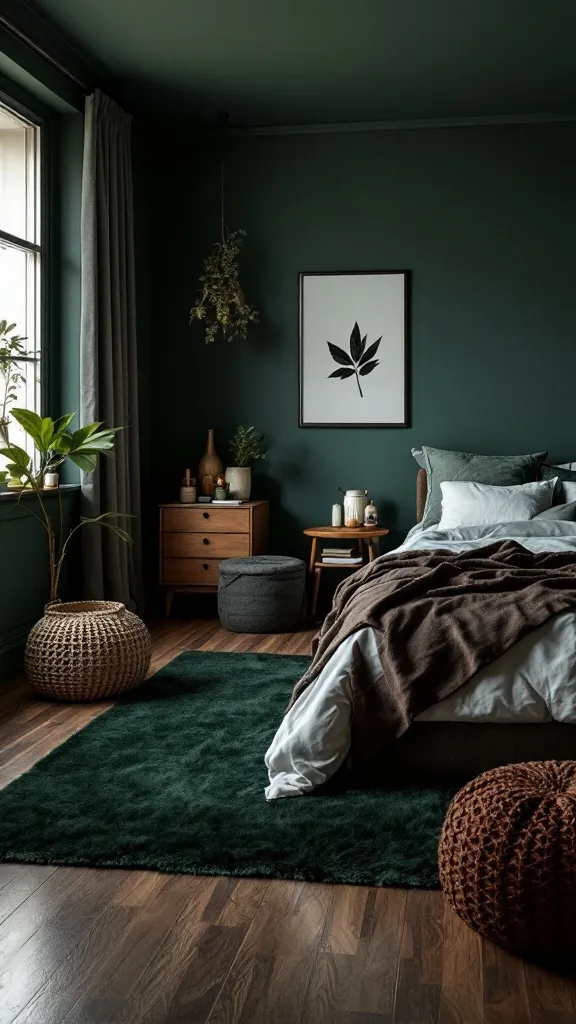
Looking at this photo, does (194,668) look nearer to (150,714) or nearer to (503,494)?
(150,714)

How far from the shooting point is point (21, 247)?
5.05 meters

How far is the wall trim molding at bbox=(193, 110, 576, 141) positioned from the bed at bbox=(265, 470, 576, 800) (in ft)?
12.9

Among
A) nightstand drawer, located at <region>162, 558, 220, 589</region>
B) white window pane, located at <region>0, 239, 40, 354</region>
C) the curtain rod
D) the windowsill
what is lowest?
nightstand drawer, located at <region>162, 558, 220, 589</region>

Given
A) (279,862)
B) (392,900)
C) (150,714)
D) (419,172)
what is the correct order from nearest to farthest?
(392,900) → (279,862) → (150,714) → (419,172)

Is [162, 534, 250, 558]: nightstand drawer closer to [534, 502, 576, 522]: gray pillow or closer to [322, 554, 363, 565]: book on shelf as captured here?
[322, 554, 363, 565]: book on shelf

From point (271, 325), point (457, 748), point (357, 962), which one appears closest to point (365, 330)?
point (271, 325)

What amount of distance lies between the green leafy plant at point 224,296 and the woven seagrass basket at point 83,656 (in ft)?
8.14

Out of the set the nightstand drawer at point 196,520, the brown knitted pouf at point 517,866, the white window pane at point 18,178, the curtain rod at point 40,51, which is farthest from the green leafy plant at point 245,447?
the brown knitted pouf at point 517,866

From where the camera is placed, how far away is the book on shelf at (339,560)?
5930 mm

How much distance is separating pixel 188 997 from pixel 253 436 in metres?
4.61

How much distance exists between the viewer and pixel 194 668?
4.73 meters

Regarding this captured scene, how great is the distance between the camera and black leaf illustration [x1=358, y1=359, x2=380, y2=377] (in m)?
6.23

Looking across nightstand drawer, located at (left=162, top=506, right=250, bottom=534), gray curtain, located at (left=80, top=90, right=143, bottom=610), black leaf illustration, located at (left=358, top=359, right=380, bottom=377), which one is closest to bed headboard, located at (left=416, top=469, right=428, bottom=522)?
black leaf illustration, located at (left=358, top=359, right=380, bottom=377)

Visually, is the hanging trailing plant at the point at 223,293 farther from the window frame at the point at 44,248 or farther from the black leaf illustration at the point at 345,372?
the window frame at the point at 44,248
